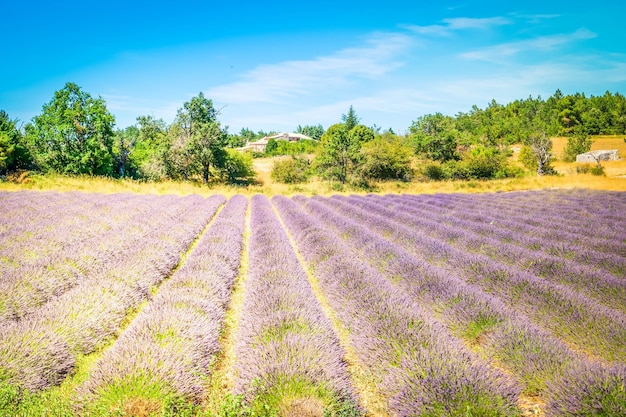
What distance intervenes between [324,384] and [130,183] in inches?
967

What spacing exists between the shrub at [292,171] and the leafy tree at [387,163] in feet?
23.4

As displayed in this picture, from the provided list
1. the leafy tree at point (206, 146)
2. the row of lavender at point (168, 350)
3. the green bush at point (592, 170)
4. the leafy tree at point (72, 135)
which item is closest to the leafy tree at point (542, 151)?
the green bush at point (592, 170)

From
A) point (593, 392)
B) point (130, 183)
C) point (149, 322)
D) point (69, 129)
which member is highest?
point (69, 129)

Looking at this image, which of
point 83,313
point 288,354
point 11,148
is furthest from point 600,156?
point 11,148

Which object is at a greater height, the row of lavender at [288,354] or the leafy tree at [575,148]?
the leafy tree at [575,148]

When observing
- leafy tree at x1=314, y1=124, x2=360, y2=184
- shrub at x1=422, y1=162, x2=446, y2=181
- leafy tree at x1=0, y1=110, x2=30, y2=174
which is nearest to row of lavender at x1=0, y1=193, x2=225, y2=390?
leafy tree at x1=314, y1=124, x2=360, y2=184

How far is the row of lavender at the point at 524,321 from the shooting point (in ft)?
7.61

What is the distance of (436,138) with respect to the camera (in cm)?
3688

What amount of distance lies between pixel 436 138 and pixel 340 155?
15.6 metres

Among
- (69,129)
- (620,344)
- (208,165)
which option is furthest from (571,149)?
(69,129)

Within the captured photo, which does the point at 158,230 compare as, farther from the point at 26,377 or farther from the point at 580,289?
the point at 580,289

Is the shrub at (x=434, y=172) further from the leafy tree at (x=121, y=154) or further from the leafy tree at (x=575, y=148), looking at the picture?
the leafy tree at (x=121, y=154)

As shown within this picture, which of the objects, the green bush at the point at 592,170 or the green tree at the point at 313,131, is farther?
Result: the green tree at the point at 313,131

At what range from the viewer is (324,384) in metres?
2.38
